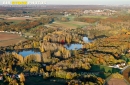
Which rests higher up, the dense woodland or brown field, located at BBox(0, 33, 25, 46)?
the dense woodland

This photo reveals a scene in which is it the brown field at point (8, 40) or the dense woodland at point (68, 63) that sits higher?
the dense woodland at point (68, 63)

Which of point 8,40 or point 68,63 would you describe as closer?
point 68,63

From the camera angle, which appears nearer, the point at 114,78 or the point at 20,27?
the point at 114,78

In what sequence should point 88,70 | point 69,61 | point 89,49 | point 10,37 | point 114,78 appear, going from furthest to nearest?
1. point 10,37
2. point 89,49
3. point 69,61
4. point 88,70
5. point 114,78

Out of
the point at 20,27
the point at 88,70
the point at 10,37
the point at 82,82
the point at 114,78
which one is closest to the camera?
the point at 82,82

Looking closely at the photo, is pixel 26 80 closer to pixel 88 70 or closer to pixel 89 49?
pixel 88 70

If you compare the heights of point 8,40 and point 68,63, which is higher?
point 68,63

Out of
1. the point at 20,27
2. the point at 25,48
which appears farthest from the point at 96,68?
the point at 20,27

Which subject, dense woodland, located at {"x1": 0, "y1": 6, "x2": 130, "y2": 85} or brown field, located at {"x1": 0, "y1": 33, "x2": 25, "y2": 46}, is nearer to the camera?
dense woodland, located at {"x1": 0, "y1": 6, "x2": 130, "y2": 85}

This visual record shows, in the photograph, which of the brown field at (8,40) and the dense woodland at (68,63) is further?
the brown field at (8,40)
